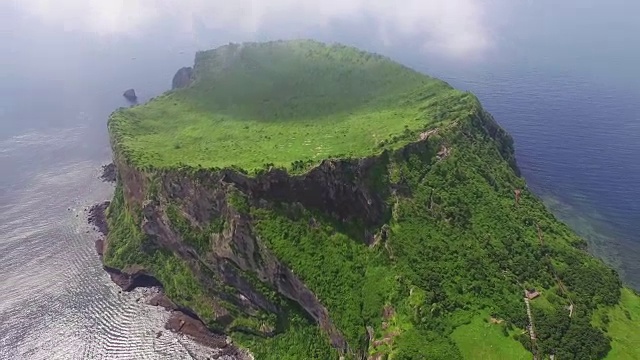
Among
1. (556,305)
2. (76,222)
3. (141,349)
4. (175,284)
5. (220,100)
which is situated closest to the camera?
(556,305)

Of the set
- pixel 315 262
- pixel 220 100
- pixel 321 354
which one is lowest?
pixel 321 354

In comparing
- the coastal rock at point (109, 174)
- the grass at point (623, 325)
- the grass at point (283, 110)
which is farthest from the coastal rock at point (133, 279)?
the grass at point (623, 325)

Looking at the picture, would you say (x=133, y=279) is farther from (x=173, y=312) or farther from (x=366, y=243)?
(x=366, y=243)

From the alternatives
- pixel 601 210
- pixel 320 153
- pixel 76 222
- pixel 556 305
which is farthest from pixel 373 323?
pixel 76 222

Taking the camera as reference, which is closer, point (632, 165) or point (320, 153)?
point (320, 153)

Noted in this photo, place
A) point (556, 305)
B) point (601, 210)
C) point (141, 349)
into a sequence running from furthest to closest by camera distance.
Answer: point (601, 210), point (141, 349), point (556, 305)

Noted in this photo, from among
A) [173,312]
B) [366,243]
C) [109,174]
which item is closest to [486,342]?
[366,243]

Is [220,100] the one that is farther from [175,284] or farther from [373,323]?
[373,323]
